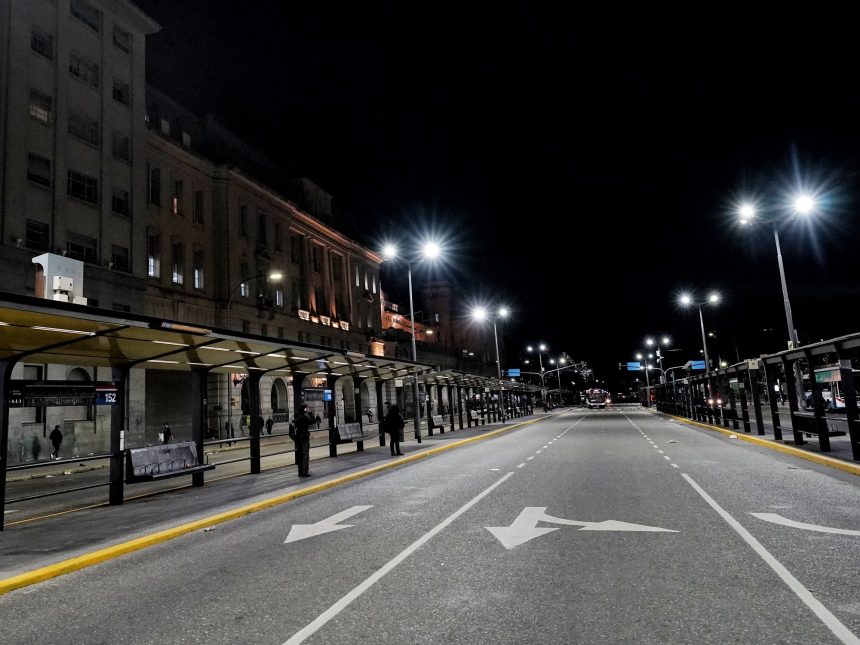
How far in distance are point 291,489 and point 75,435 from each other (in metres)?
20.4

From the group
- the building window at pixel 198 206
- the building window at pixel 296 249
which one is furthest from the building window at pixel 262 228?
the building window at pixel 198 206

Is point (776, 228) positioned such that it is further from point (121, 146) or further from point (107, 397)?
point (121, 146)

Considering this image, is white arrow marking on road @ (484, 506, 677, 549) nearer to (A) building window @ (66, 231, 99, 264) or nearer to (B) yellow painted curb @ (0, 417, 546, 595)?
(B) yellow painted curb @ (0, 417, 546, 595)

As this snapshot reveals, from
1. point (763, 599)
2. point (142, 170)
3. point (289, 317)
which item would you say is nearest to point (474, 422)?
point (289, 317)

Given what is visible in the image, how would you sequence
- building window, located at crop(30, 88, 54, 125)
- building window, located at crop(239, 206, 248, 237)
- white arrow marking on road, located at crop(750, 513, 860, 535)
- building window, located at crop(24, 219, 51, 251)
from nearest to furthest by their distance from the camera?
white arrow marking on road, located at crop(750, 513, 860, 535) < building window, located at crop(24, 219, 51, 251) < building window, located at crop(30, 88, 54, 125) < building window, located at crop(239, 206, 248, 237)

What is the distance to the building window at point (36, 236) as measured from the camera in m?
26.3

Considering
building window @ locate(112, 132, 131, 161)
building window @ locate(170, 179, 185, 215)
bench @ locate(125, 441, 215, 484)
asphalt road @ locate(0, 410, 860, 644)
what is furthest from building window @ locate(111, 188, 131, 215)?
asphalt road @ locate(0, 410, 860, 644)

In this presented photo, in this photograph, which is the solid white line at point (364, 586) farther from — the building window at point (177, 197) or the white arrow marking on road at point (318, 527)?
the building window at point (177, 197)

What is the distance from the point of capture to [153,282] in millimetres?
34531

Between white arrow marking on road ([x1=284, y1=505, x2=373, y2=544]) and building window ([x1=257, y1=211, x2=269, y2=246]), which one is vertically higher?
building window ([x1=257, y1=211, x2=269, y2=246])

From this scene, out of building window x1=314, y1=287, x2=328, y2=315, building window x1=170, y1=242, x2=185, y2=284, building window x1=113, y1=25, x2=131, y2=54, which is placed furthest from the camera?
building window x1=314, y1=287, x2=328, y2=315

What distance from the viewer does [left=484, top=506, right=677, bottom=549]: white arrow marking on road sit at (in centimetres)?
759

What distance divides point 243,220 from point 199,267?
19.8 ft

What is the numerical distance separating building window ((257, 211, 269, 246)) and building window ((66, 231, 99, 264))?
16.0 metres
